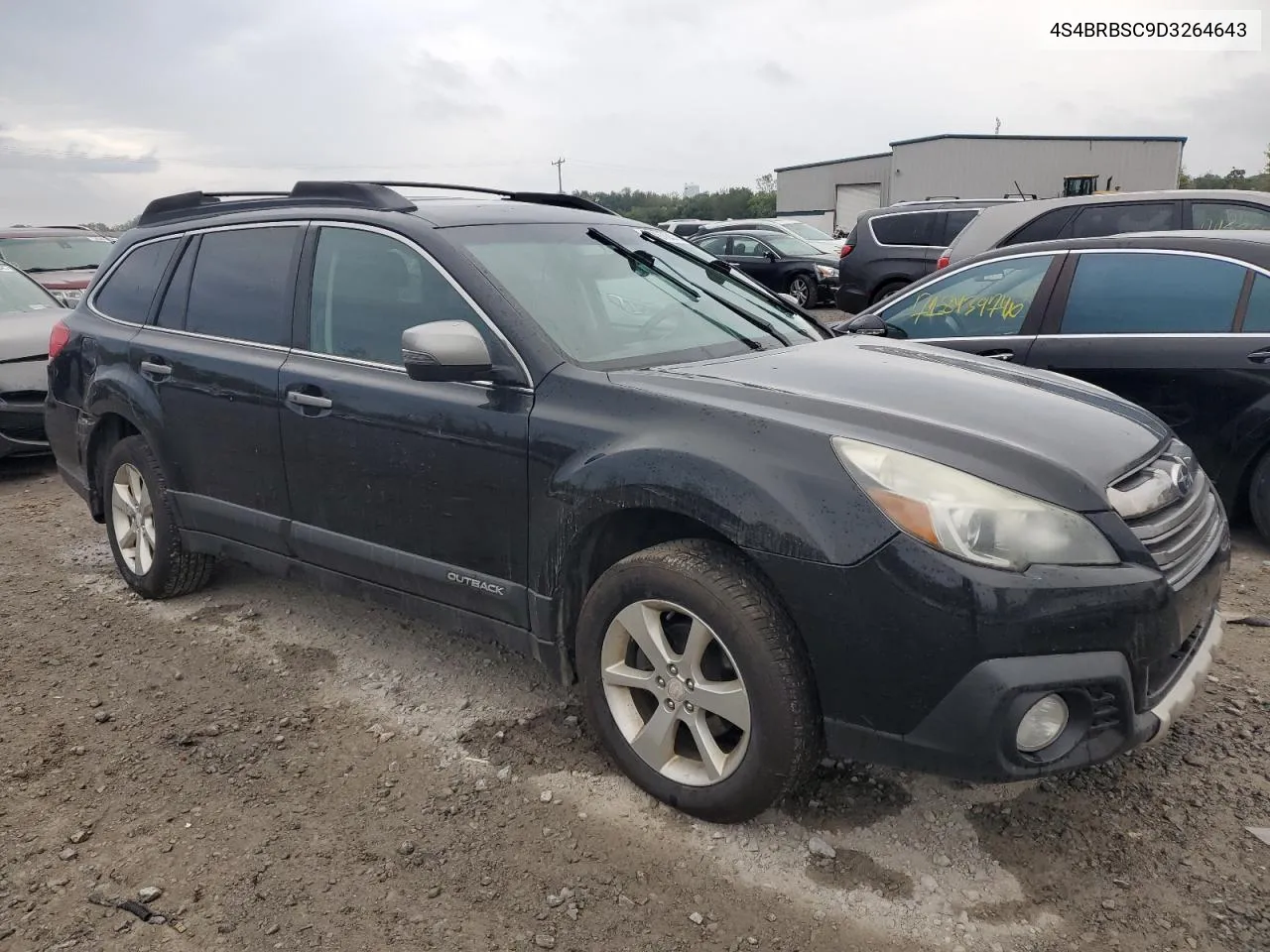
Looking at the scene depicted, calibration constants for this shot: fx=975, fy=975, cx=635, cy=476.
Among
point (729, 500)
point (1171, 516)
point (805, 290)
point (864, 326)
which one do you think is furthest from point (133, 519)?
point (805, 290)

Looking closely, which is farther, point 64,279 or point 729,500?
point 64,279

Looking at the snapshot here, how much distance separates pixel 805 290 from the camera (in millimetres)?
16422

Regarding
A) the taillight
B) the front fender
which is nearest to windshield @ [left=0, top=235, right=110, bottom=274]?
the taillight

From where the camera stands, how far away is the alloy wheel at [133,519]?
4.40m

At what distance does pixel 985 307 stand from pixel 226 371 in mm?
3948

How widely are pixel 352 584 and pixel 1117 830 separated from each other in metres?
2.57

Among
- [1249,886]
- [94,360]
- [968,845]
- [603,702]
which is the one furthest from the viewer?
[94,360]

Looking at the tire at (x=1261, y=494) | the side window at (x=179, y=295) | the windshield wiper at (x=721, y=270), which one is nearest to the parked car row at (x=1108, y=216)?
the tire at (x=1261, y=494)

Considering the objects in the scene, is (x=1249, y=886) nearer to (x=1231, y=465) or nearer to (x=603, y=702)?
(x=603, y=702)

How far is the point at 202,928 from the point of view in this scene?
240 centimetres

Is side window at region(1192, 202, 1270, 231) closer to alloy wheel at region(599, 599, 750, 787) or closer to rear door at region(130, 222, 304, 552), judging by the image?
alloy wheel at region(599, 599, 750, 787)

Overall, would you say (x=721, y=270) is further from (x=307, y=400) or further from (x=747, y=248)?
(x=747, y=248)

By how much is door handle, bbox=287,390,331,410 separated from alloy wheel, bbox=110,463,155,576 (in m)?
1.22

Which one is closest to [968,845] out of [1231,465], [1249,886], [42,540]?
[1249,886]
